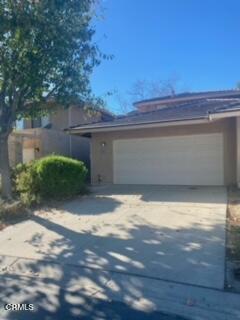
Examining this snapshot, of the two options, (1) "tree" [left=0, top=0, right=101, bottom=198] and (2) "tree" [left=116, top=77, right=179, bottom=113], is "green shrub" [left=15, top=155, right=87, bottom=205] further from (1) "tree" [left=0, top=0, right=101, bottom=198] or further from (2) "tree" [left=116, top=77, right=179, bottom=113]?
(2) "tree" [left=116, top=77, right=179, bottom=113]

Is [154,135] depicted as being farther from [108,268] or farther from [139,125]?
[108,268]

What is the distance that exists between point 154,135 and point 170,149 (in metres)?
0.97

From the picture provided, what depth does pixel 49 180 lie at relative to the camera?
10.6 metres

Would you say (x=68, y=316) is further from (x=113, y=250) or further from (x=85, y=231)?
(x=85, y=231)

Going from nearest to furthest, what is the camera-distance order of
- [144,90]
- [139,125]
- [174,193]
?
[174,193] < [139,125] < [144,90]

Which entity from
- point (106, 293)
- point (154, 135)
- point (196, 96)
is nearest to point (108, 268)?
point (106, 293)

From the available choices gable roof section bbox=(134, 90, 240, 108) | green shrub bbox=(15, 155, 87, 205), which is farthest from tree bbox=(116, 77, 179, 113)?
green shrub bbox=(15, 155, 87, 205)

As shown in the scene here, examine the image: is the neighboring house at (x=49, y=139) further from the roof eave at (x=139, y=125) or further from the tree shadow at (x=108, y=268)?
the tree shadow at (x=108, y=268)

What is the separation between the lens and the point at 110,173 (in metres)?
15.7

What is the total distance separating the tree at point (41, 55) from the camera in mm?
8305

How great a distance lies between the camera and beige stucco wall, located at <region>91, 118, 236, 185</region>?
13.1 metres

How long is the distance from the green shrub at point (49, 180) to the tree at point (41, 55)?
0.68 meters

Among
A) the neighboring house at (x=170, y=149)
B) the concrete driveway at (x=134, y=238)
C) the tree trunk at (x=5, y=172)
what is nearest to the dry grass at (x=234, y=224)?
the concrete driveway at (x=134, y=238)

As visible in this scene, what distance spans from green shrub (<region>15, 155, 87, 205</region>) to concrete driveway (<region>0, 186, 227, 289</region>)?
0.71m
